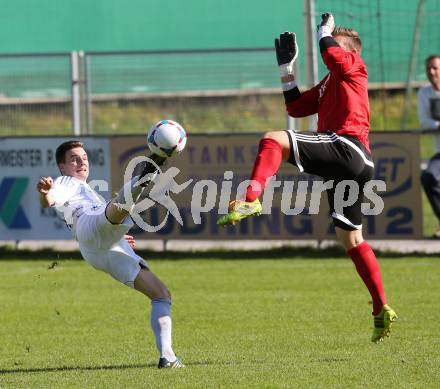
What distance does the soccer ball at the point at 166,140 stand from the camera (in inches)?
328

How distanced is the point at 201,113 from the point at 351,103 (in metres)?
9.23

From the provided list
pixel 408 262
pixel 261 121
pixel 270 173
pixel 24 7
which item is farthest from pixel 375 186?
pixel 24 7

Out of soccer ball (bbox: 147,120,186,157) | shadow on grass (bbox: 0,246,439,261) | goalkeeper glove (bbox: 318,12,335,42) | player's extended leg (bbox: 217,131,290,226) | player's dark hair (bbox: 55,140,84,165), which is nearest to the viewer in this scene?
player's extended leg (bbox: 217,131,290,226)

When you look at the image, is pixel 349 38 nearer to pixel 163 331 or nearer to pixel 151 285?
pixel 151 285

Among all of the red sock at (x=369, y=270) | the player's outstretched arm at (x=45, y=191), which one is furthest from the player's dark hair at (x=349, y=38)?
the player's outstretched arm at (x=45, y=191)

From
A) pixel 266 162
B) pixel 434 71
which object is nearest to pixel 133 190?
pixel 266 162

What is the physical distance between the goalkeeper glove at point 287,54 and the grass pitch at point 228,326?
214 cm

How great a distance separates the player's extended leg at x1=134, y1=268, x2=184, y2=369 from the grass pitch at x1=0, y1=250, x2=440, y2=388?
161 mm

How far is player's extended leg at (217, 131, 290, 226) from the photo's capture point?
26.5ft

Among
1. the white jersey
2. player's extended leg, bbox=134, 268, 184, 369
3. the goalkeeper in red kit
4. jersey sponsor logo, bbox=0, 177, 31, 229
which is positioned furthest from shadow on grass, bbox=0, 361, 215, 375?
jersey sponsor logo, bbox=0, 177, 31, 229

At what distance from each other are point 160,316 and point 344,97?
213 cm

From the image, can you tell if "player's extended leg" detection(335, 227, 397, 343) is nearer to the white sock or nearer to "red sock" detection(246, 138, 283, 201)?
"red sock" detection(246, 138, 283, 201)

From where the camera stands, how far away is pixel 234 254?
16.5 meters

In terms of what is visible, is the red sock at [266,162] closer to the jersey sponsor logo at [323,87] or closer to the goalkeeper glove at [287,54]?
the jersey sponsor logo at [323,87]
